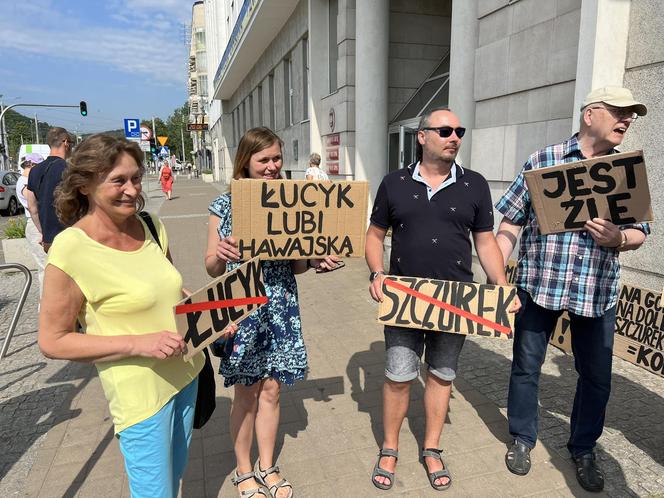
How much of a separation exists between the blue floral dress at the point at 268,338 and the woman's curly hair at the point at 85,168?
2.57 feet

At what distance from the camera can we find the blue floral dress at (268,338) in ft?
8.38

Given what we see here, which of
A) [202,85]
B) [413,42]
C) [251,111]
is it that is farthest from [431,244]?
[202,85]

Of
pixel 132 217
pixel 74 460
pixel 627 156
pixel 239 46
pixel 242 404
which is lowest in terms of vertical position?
pixel 74 460

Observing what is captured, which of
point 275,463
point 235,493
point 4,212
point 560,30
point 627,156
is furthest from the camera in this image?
point 4,212

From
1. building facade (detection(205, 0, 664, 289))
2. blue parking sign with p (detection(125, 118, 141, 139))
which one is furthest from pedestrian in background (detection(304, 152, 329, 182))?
blue parking sign with p (detection(125, 118, 141, 139))

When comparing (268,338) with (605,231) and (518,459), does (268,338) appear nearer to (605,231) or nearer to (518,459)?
(518,459)

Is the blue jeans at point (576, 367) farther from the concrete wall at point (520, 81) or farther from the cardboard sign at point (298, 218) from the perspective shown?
the concrete wall at point (520, 81)

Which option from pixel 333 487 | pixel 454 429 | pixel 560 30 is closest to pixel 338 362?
pixel 454 429

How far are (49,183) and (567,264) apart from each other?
175 inches

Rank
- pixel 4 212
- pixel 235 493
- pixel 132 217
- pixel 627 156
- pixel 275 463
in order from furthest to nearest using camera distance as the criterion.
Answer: pixel 4 212, pixel 275 463, pixel 235 493, pixel 627 156, pixel 132 217

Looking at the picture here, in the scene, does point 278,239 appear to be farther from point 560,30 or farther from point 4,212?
point 4,212

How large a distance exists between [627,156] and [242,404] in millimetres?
2336

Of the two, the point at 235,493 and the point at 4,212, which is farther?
the point at 4,212

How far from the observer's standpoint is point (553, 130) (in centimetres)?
550
